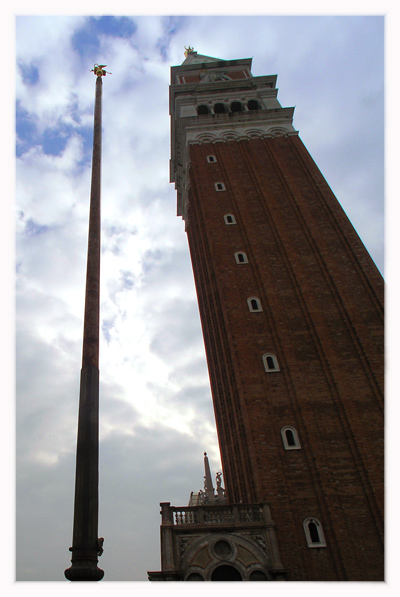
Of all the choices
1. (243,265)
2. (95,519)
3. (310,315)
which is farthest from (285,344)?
(95,519)

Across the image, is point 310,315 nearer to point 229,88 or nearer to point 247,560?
point 247,560

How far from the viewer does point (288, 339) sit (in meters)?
20.5

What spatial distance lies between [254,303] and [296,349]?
130 inches

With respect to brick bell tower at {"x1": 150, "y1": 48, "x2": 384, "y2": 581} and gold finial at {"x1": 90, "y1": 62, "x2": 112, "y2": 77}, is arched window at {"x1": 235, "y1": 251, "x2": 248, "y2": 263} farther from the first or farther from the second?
gold finial at {"x1": 90, "y1": 62, "x2": 112, "y2": 77}

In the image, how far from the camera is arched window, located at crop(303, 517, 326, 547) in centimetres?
1490

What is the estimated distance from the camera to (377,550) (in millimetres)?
14742

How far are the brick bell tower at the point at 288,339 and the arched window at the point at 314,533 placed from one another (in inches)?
1.3

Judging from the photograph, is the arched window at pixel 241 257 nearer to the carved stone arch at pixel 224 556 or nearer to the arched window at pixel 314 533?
the arched window at pixel 314 533

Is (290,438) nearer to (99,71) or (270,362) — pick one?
(270,362)

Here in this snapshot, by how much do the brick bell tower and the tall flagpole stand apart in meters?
8.66

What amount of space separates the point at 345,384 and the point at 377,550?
6272 millimetres

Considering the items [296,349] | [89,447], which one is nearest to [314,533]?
[296,349]

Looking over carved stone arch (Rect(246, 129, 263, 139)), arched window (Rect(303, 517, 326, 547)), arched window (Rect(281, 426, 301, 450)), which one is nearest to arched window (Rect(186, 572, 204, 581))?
arched window (Rect(303, 517, 326, 547))

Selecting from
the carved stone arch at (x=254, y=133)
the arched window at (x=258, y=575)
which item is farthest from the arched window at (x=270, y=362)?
the carved stone arch at (x=254, y=133)
